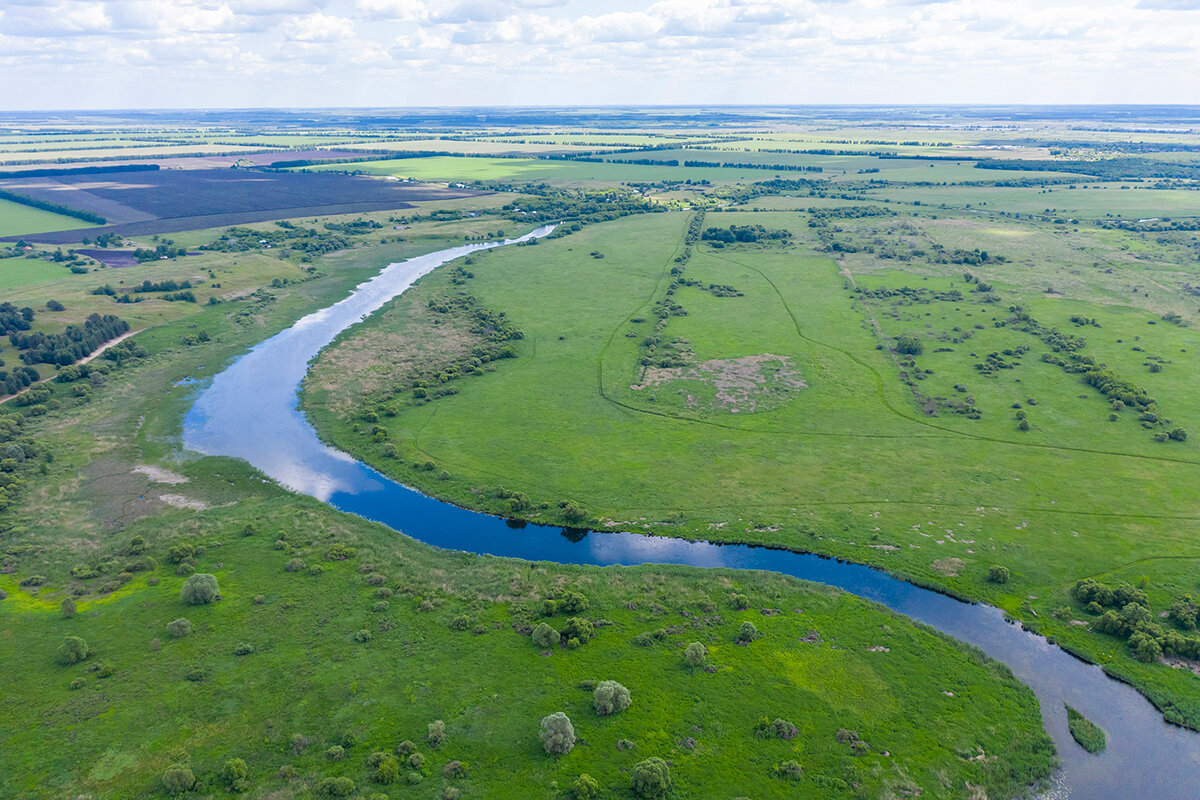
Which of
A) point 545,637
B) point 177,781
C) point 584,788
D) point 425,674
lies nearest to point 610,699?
point 584,788

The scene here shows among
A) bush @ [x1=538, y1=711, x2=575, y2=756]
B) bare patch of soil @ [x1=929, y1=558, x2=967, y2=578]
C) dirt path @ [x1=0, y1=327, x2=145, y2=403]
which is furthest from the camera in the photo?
dirt path @ [x1=0, y1=327, x2=145, y2=403]

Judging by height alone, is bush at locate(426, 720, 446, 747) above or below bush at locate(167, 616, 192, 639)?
below

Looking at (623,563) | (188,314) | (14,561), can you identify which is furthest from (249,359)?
(623,563)

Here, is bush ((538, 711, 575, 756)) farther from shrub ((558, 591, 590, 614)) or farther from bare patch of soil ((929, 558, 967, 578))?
bare patch of soil ((929, 558, 967, 578))

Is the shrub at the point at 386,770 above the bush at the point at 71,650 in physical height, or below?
below

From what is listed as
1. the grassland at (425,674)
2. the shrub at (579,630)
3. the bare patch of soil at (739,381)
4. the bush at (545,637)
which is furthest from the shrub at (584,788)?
the bare patch of soil at (739,381)

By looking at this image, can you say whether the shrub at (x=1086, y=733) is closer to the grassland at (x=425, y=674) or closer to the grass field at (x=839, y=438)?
the grassland at (x=425, y=674)

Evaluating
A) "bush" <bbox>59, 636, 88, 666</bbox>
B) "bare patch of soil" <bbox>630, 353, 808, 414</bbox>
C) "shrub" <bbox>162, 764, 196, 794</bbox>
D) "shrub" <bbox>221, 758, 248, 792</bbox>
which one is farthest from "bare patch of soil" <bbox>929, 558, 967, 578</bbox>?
"bush" <bbox>59, 636, 88, 666</bbox>

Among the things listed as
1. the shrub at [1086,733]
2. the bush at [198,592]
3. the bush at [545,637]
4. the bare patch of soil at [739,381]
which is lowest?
the shrub at [1086,733]
